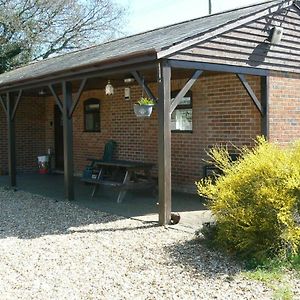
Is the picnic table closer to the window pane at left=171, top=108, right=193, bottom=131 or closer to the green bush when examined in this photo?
the window pane at left=171, top=108, right=193, bottom=131

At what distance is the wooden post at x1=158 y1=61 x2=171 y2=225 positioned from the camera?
6.74 meters

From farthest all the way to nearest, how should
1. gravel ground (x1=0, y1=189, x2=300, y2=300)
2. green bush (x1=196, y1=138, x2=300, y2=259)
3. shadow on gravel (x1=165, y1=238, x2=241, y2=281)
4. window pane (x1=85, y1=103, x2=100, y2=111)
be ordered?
window pane (x1=85, y1=103, x2=100, y2=111) → green bush (x1=196, y1=138, x2=300, y2=259) → shadow on gravel (x1=165, y1=238, x2=241, y2=281) → gravel ground (x1=0, y1=189, x2=300, y2=300)

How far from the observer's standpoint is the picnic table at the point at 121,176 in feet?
28.7

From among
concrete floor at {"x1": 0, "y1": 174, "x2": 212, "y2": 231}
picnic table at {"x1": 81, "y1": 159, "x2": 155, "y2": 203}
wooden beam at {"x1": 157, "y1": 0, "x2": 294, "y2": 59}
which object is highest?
wooden beam at {"x1": 157, "y1": 0, "x2": 294, "y2": 59}

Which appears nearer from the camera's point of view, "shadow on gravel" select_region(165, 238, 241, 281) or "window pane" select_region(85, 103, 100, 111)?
"shadow on gravel" select_region(165, 238, 241, 281)

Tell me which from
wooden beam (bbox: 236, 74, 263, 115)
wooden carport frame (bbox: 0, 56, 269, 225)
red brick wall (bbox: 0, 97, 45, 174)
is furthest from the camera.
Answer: red brick wall (bbox: 0, 97, 45, 174)

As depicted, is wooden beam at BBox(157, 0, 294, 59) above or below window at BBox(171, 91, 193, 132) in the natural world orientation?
above

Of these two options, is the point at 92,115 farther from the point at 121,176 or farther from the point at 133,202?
the point at 133,202

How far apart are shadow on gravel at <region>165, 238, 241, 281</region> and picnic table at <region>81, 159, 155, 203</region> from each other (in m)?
3.11

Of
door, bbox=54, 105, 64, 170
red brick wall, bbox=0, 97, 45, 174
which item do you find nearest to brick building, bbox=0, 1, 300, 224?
door, bbox=54, 105, 64, 170

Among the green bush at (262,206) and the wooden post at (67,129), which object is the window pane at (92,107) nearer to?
the wooden post at (67,129)

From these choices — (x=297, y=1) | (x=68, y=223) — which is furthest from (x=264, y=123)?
(x=68, y=223)

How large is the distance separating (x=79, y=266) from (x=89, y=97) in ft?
29.3

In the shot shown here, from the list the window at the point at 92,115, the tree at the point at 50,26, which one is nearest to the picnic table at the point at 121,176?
the window at the point at 92,115
